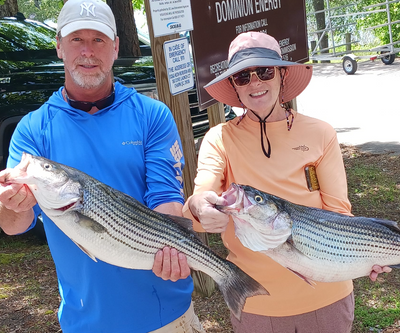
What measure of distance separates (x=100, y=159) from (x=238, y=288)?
0.95 metres

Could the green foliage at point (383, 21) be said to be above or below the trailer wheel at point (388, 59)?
above

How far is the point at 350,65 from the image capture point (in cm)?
1817

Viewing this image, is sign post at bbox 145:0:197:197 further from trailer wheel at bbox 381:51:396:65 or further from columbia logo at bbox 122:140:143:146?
trailer wheel at bbox 381:51:396:65

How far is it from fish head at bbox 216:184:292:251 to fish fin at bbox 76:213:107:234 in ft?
1.82

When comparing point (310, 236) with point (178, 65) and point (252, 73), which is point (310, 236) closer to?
point (252, 73)

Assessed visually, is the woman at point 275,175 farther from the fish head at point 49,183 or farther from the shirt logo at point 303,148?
the fish head at point 49,183

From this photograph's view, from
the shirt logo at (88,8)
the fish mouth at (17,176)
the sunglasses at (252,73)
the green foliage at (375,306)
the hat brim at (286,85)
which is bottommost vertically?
the green foliage at (375,306)

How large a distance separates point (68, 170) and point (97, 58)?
Answer: 0.67 meters

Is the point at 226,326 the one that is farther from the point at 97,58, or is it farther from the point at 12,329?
the point at 97,58

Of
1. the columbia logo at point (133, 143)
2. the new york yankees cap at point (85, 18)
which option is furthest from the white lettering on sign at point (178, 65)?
the columbia logo at point (133, 143)

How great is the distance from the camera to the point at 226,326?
173 inches

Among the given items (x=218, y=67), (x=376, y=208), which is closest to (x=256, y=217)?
(x=218, y=67)

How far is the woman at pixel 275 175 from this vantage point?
2518 mm

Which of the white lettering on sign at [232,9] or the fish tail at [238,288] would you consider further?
the white lettering on sign at [232,9]
